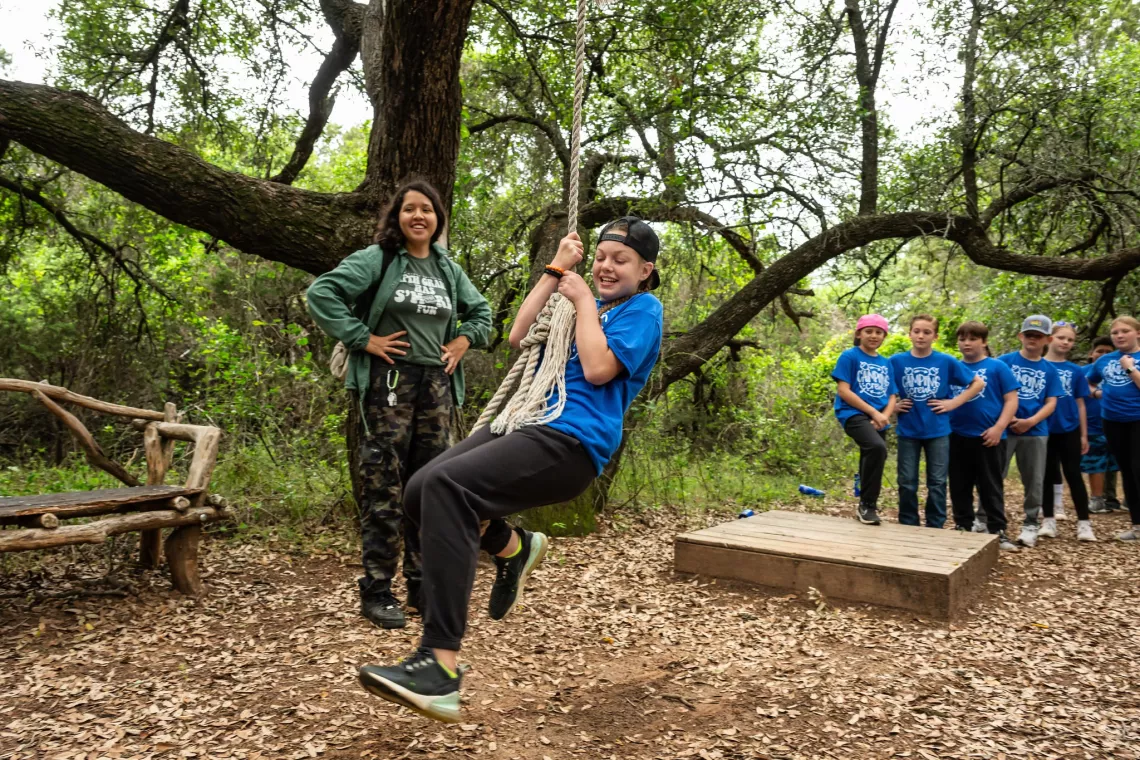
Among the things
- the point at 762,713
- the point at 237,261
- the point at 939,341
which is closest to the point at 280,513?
Answer: the point at 762,713

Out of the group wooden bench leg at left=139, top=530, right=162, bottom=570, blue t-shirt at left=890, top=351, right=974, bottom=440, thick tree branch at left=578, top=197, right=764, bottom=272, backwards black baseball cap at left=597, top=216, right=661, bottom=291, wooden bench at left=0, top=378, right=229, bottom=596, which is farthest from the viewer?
thick tree branch at left=578, top=197, right=764, bottom=272

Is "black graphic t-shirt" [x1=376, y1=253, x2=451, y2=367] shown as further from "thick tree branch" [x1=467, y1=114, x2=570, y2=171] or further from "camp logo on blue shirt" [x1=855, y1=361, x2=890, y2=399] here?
"thick tree branch" [x1=467, y1=114, x2=570, y2=171]

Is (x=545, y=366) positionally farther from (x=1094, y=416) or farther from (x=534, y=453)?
(x=1094, y=416)

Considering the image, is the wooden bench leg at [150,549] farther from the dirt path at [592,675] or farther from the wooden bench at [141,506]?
the dirt path at [592,675]

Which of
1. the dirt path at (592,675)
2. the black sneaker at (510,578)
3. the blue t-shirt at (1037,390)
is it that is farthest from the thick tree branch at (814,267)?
Result: the black sneaker at (510,578)

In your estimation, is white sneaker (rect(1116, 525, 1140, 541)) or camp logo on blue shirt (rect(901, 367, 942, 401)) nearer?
→ camp logo on blue shirt (rect(901, 367, 942, 401))

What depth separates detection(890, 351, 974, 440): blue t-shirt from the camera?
608cm

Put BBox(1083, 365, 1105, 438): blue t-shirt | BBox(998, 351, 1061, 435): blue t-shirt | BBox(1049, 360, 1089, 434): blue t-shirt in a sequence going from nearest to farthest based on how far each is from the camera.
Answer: BBox(998, 351, 1061, 435): blue t-shirt < BBox(1049, 360, 1089, 434): blue t-shirt < BBox(1083, 365, 1105, 438): blue t-shirt

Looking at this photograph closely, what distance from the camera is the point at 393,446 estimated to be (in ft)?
13.0

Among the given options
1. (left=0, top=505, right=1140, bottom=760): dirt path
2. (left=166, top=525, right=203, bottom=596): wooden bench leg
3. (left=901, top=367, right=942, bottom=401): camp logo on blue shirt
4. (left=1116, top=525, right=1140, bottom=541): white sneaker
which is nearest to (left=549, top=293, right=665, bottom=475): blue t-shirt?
(left=0, top=505, right=1140, bottom=760): dirt path

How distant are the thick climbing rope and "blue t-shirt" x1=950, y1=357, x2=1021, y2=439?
4340 mm

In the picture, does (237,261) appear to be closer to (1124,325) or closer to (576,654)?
(576,654)

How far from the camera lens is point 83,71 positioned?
754 cm

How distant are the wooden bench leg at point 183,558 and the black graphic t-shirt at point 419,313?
1894 millimetres
